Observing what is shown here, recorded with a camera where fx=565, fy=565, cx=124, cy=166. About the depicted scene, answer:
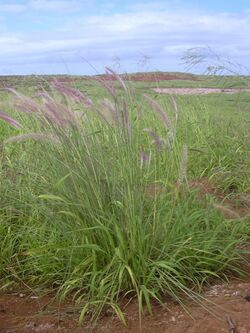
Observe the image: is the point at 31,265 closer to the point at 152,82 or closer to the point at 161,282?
the point at 161,282

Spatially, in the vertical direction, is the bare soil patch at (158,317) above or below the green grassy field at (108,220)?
below

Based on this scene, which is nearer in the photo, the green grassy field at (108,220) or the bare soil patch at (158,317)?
the bare soil patch at (158,317)

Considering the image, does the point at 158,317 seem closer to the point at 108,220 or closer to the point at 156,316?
the point at 156,316

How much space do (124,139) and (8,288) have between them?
1.11 metres

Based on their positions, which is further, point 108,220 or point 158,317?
point 108,220

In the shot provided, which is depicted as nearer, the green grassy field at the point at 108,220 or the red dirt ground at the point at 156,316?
the red dirt ground at the point at 156,316

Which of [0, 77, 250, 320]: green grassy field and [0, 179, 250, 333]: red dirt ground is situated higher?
[0, 77, 250, 320]: green grassy field

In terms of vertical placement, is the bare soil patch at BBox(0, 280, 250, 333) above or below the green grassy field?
below

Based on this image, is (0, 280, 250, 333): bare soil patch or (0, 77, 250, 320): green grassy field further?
(0, 77, 250, 320): green grassy field

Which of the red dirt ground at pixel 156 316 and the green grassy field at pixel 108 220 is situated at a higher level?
the green grassy field at pixel 108 220

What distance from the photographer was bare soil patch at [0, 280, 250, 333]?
2502 mm

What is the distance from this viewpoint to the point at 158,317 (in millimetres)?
2688

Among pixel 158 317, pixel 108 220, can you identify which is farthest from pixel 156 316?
pixel 108 220

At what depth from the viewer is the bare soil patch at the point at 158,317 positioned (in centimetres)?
250
